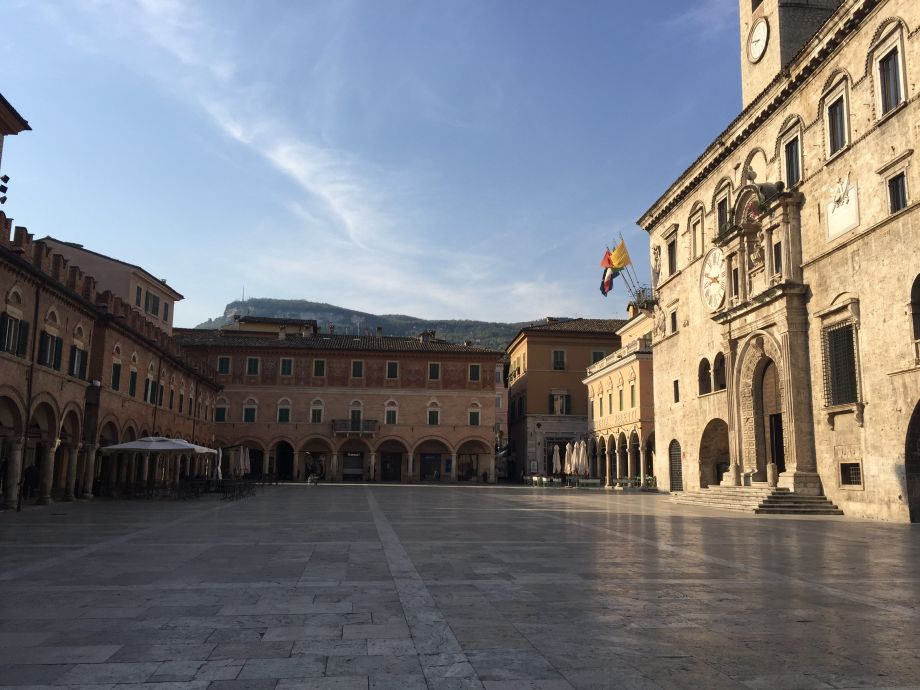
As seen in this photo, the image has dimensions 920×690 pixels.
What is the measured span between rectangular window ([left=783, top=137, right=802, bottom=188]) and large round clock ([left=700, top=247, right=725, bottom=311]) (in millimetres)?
4503

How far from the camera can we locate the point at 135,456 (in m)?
34.9

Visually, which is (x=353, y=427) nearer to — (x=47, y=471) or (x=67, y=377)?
(x=67, y=377)

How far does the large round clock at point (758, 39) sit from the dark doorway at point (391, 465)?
1556 inches

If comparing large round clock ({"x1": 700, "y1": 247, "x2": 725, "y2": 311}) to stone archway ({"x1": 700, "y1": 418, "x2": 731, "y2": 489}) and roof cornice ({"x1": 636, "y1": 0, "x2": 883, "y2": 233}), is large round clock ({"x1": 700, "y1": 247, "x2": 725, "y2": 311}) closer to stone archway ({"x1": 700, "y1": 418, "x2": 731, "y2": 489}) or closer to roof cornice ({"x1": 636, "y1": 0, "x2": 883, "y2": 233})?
roof cornice ({"x1": 636, "y1": 0, "x2": 883, "y2": 233})

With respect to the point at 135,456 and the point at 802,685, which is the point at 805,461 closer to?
the point at 802,685

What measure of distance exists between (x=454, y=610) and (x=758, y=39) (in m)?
29.0

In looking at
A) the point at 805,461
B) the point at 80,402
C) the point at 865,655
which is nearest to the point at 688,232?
the point at 805,461

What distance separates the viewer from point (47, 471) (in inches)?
945

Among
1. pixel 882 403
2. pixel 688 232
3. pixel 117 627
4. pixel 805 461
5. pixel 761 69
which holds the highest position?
pixel 761 69

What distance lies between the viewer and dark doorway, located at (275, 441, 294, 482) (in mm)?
57662

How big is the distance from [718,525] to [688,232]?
1879 centimetres

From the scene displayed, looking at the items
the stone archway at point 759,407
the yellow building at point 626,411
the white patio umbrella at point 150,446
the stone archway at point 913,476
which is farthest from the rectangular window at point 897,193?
the white patio umbrella at point 150,446

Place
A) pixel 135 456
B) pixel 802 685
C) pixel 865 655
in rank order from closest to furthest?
pixel 802 685, pixel 865 655, pixel 135 456

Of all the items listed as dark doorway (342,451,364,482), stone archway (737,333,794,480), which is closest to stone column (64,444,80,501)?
stone archway (737,333,794,480)
